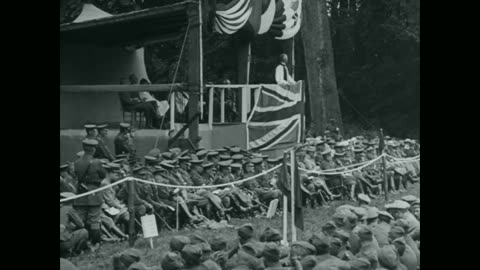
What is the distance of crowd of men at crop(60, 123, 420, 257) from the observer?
9.75 meters

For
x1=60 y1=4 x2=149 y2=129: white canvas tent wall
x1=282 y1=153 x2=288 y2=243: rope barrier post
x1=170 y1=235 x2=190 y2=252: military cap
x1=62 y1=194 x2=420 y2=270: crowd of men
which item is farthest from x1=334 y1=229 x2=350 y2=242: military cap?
x1=60 y1=4 x2=149 y2=129: white canvas tent wall

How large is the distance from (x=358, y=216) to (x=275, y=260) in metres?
2.36

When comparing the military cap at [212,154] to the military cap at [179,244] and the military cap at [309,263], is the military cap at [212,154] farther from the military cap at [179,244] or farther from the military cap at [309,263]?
the military cap at [309,263]

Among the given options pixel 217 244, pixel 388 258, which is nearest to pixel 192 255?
pixel 217 244

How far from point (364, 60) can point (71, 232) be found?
24139mm

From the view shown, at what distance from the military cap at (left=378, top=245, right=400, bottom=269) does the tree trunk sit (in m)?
17.8

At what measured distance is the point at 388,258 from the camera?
23.0 feet

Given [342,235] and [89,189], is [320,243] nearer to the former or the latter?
[342,235]

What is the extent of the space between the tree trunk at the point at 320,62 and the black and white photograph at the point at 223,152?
43 millimetres

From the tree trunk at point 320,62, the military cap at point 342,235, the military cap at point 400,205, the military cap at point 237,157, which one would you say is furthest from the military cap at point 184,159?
the tree trunk at point 320,62

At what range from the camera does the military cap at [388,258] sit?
7.02m

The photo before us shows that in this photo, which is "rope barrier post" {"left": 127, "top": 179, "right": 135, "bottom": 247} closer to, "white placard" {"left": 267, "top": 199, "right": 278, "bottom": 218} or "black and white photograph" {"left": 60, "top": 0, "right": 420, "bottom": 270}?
"black and white photograph" {"left": 60, "top": 0, "right": 420, "bottom": 270}

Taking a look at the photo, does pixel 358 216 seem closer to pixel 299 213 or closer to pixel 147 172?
pixel 299 213

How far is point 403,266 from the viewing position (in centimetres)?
731
